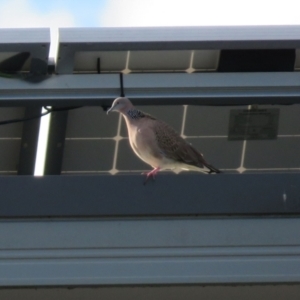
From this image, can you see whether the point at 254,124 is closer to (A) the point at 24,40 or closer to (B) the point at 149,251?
(A) the point at 24,40

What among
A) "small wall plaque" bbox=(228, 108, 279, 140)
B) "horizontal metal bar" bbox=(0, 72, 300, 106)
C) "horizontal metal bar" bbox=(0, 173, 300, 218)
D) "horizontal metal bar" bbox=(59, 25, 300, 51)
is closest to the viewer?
"horizontal metal bar" bbox=(0, 173, 300, 218)

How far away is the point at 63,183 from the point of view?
323 cm

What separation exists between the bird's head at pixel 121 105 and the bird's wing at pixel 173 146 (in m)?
0.20

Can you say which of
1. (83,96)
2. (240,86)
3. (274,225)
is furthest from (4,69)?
(274,225)

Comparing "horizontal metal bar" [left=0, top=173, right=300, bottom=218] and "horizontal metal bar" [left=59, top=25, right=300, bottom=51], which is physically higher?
"horizontal metal bar" [left=59, top=25, right=300, bottom=51]

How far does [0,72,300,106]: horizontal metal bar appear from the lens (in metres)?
4.36

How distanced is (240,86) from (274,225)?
4.45 ft

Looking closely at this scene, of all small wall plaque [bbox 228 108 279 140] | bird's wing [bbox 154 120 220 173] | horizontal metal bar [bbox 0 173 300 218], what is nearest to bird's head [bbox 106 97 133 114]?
bird's wing [bbox 154 120 220 173]

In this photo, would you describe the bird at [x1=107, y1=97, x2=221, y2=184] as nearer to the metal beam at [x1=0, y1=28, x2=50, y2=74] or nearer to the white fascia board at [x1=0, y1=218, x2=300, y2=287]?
the metal beam at [x1=0, y1=28, x2=50, y2=74]

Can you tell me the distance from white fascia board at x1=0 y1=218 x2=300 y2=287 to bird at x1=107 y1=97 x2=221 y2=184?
4.31 feet

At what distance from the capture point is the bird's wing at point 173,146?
448 centimetres

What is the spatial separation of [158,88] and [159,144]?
314mm

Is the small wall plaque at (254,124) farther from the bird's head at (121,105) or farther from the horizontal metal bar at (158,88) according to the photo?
the bird's head at (121,105)

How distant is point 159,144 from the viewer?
14.8ft
